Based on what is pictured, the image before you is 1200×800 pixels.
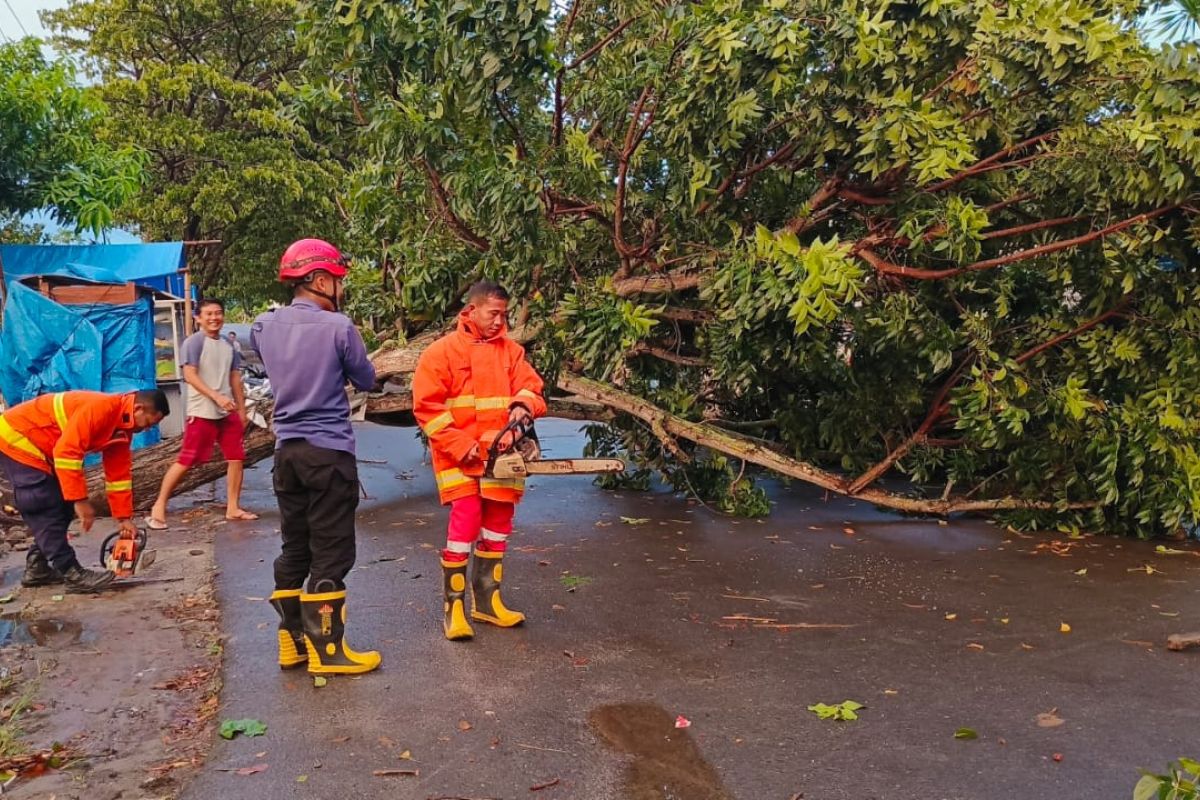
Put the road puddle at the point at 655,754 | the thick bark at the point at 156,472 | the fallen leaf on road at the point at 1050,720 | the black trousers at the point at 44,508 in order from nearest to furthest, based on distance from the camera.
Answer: the road puddle at the point at 655,754
the fallen leaf on road at the point at 1050,720
the black trousers at the point at 44,508
the thick bark at the point at 156,472

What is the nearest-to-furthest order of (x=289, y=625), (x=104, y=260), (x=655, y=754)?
1. (x=655, y=754)
2. (x=289, y=625)
3. (x=104, y=260)

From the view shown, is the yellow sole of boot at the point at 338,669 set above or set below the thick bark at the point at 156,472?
below

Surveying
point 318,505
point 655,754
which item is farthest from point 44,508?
point 655,754

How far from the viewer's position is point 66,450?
4824mm

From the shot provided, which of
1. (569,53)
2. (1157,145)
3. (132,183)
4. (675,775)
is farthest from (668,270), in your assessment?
(132,183)

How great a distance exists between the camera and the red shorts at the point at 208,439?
702 centimetres

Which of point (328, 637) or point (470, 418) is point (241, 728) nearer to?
point (328, 637)

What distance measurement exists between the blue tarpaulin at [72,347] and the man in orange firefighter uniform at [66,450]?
13.2 ft

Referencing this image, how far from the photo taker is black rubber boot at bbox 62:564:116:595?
524 cm

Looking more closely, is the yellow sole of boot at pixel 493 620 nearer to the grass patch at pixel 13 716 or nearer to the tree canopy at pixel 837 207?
the grass patch at pixel 13 716

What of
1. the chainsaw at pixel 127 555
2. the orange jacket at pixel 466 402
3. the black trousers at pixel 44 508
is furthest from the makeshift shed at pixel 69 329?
the orange jacket at pixel 466 402

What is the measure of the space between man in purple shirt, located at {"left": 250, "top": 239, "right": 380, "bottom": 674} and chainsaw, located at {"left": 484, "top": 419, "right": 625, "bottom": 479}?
66 cm

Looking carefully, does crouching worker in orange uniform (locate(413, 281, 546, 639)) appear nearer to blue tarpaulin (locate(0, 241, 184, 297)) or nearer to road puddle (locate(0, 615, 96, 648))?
road puddle (locate(0, 615, 96, 648))

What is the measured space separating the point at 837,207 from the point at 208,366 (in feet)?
15.7
